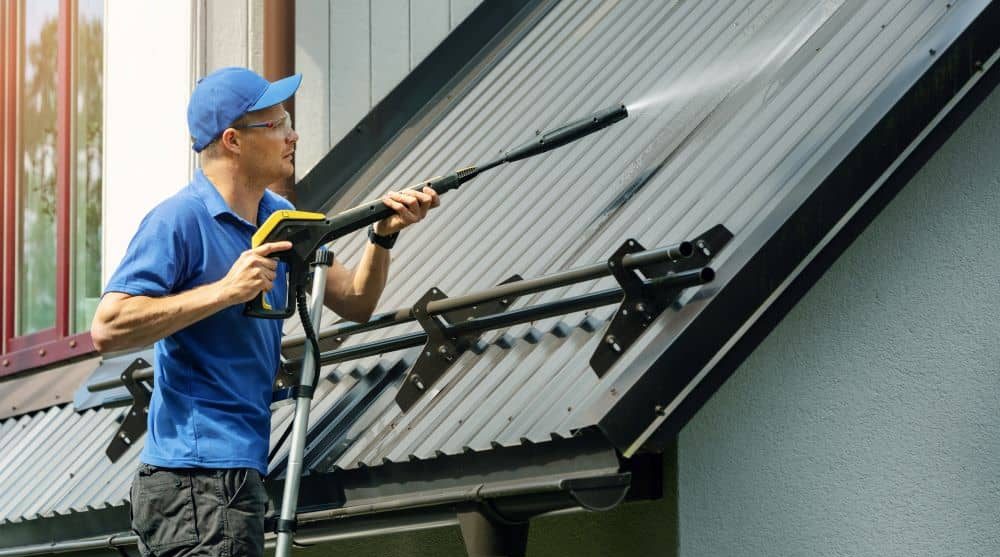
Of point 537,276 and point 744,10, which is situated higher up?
point 744,10

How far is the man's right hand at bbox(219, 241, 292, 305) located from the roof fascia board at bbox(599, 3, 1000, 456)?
3.34 feet

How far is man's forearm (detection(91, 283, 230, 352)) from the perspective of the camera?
498 centimetres

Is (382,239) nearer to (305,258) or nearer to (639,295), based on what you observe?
(305,258)

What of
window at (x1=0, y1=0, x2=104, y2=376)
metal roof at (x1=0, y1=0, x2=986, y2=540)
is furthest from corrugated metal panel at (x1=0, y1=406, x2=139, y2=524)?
window at (x1=0, y1=0, x2=104, y2=376)

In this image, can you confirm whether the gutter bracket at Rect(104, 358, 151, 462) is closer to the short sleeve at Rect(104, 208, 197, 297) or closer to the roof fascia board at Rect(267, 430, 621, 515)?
the roof fascia board at Rect(267, 430, 621, 515)

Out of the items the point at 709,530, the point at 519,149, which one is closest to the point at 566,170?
the point at 519,149

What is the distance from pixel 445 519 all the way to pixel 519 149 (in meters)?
1.15

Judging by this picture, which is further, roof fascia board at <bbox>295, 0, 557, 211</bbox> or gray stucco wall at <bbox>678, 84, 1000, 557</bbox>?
roof fascia board at <bbox>295, 0, 557, 211</bbox>

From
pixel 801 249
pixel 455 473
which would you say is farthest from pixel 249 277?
pixel 801 249

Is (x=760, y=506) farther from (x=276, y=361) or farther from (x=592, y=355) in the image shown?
(x=276, y=361)

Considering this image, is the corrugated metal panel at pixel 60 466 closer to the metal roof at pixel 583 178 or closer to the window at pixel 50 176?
the metal roof at pixel 583 178

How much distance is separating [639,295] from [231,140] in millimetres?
1342

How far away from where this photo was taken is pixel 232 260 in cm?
531

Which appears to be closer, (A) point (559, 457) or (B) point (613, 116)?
(A) point (559, 457)
